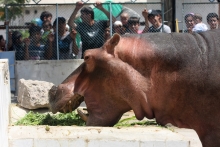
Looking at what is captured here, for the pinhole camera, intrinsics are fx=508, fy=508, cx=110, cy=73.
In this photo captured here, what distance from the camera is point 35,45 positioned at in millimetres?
9383

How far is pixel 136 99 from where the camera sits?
4.42m

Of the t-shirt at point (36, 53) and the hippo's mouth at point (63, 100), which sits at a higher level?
the t-shirt at point (36, 53)

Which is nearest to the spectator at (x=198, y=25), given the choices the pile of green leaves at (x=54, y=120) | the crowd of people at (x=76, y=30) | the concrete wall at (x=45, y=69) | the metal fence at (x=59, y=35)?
the crowd of people at (x=76, y=30)

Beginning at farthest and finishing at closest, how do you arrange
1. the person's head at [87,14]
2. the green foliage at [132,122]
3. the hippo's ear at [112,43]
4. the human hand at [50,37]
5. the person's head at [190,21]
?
the person's head at [190,21]
the human hand at [50,37]
the person's head at [87,14]
the green foliage at [132,122]
the hippo's ear at [112,43]

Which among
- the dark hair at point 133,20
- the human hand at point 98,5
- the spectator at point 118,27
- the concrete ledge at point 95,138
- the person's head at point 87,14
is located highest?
the human hand at point 98,5

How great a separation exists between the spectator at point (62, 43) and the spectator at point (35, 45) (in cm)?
15

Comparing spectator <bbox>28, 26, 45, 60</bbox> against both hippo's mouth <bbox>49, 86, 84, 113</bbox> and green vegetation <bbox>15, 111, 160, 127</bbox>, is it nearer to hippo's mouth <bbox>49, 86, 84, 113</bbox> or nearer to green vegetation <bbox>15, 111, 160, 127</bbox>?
green vegetation <bbox>15, 111, 160, 127</bbox>

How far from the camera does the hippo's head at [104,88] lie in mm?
4453

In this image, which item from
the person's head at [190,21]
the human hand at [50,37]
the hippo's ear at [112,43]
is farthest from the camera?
the person's head at [190,21]

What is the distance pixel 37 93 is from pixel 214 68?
3.24 metres

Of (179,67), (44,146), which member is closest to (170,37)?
(179,67)

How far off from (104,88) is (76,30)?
475 centimetres

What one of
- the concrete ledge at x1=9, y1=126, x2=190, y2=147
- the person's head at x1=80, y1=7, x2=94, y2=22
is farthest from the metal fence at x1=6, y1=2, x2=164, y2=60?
the concrete ledge at x1=9, y1=126, x2=190, y2=147

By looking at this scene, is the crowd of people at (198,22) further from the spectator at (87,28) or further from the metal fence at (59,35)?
the spectator at (87,28)
